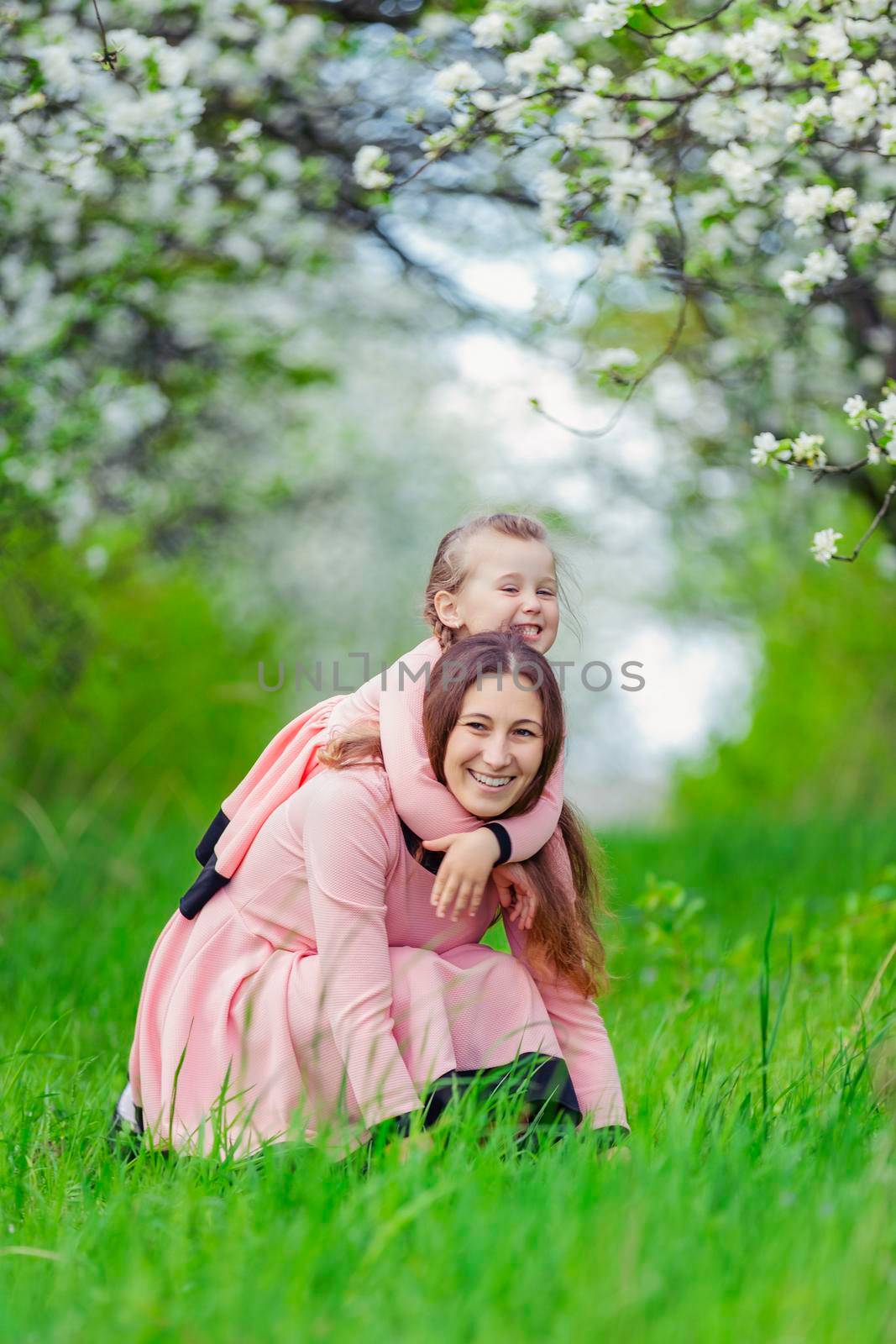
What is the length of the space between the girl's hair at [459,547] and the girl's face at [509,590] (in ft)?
0.04

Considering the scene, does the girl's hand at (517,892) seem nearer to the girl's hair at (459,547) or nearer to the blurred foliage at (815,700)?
the girl's hair at (459,547)

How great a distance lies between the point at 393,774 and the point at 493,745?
167 mm

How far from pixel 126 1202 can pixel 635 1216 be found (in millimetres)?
656

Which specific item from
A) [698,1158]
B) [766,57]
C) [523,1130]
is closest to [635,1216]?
[698,1158]

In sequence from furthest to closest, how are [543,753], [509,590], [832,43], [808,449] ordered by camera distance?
[832,43], [808,449], [509,590], [543,753]

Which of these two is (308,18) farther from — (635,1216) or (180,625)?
(180,625)

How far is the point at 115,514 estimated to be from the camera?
562 centimetres

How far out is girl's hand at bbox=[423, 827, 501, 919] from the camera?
1960 millimetres

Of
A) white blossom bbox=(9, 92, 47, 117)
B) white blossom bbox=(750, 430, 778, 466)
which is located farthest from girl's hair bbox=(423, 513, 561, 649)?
white blossom bbox=(9, 92, 47, 117)

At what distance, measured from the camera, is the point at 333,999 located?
6.35ft

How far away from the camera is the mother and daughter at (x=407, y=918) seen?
196 cm

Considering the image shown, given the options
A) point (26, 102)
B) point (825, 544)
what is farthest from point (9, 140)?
point (825, 544)

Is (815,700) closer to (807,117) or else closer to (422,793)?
(807,117)

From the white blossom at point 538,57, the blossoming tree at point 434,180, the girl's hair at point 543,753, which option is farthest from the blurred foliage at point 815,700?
the girl's hair at point 543,753
